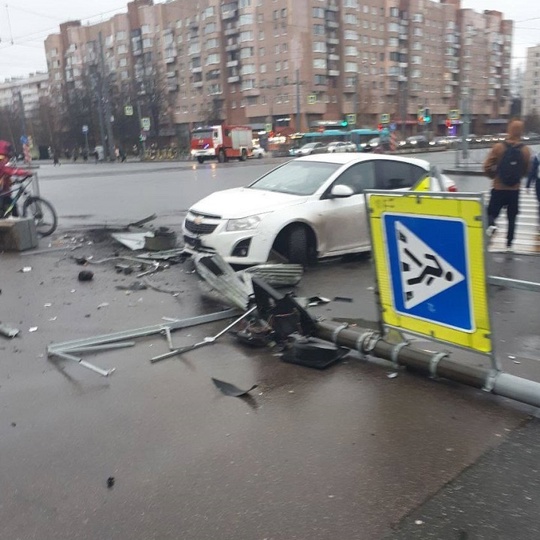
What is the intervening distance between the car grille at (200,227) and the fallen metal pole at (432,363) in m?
2.98

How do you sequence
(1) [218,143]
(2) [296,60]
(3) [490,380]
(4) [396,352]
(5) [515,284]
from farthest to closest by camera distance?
(2) [296,60]
(1) [218,143]
(4) [396,352]
(3) [490,380]
(5) [515,284]

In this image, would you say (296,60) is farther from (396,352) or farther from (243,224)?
(396,352)

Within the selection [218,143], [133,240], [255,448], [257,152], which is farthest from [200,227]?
[257,152]

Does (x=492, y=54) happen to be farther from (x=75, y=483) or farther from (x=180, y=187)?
(x=75, y=483)

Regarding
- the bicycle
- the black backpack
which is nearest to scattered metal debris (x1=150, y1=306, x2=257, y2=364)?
the black backpack

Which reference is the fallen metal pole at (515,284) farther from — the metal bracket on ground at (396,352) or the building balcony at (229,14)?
the building balcony at (229,14)

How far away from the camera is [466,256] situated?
401 cm

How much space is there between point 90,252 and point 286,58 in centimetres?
8620

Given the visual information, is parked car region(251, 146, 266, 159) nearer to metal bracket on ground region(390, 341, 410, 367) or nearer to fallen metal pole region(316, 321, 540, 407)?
fallen metal pole region(316, 321, 540, 407)

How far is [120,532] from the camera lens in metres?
2.86

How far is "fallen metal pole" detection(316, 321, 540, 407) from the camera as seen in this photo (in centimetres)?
395

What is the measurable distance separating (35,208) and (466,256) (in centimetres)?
1035

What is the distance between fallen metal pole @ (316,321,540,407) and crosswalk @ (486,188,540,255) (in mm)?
3373

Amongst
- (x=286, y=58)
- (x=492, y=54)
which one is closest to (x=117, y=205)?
(x=286, y=58)
